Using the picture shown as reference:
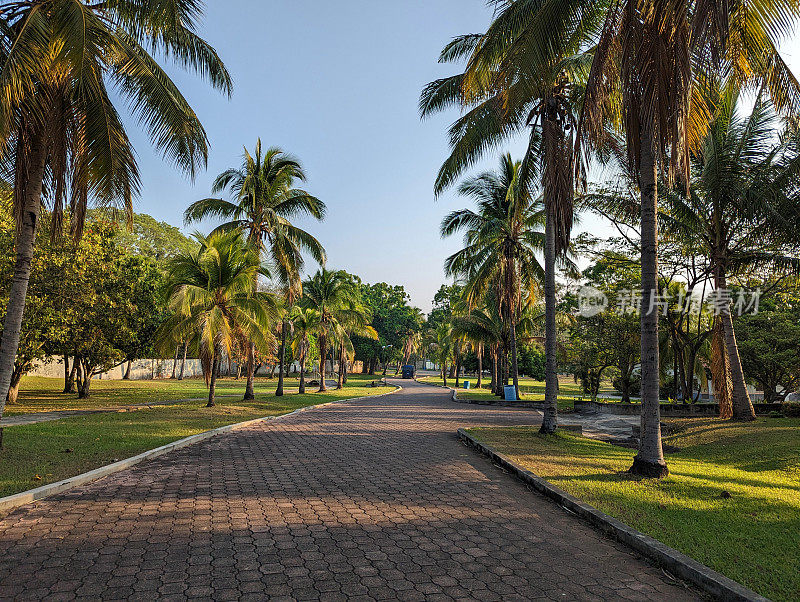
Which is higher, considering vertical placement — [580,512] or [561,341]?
[561,341]

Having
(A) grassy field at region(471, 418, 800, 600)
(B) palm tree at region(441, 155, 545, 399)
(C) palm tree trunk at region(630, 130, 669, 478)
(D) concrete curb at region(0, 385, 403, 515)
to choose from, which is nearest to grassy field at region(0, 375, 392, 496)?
(D) concrete curb at region(0, 385, 403, 515)

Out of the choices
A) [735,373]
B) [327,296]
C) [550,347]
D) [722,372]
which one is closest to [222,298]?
[550,347]

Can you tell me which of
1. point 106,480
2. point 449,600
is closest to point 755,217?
point 449,600

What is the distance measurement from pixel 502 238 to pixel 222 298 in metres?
13.0

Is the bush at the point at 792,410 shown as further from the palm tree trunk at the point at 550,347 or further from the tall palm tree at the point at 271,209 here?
the tall palm tree at the point at 271,209

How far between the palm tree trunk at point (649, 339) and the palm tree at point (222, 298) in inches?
531

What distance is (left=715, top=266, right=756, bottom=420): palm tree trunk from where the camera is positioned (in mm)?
13273

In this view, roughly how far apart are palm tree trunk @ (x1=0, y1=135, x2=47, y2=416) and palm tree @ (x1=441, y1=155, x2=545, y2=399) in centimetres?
1746

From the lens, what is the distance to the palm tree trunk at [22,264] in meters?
7.49

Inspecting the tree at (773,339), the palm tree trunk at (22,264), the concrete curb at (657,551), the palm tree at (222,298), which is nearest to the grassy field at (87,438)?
the palm tree trunk at (22,264)

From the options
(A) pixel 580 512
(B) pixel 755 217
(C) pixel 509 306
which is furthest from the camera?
(C) pixel 509 306

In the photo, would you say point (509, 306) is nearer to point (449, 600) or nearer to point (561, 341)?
point (561, 341)

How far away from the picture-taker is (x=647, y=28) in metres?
6.93

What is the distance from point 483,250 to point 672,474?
18.9 meters
